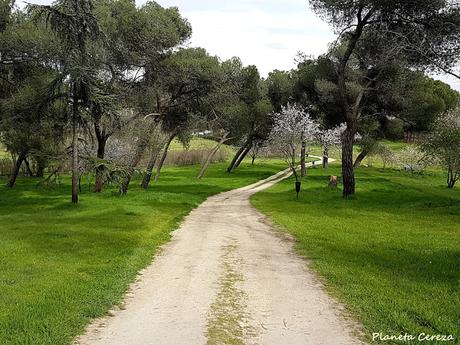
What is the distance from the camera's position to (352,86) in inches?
1710

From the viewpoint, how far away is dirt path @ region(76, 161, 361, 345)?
8.00 m

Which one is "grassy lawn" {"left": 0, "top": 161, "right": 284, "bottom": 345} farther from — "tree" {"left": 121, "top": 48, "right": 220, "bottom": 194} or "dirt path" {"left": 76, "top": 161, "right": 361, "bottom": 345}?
"tree" {"left": 121, "top": 48, "right": 220, "bottom": 194}

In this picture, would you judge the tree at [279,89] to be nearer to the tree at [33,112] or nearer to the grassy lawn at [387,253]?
the grassy lawn at [387,253]

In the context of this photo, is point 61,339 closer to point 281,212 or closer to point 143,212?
point 143,212

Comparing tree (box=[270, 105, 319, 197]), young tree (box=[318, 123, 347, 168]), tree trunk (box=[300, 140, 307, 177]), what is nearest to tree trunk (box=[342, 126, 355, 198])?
tree (box=[270, 105, 319, 197])

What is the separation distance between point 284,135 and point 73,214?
26793 mm

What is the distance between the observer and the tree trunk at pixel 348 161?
32.2 metres

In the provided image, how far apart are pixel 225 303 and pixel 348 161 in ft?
80.4

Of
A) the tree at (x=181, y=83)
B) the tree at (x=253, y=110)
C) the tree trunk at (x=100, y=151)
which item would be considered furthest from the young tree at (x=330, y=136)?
the tree trunk at (x=100, y=151)

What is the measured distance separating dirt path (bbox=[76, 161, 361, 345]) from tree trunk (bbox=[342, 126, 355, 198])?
16695 mm

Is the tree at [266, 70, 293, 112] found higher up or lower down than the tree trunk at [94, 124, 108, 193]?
higher up

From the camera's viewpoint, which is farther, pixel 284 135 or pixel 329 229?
pixel 284 135

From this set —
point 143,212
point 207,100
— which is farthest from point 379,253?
point 207,100

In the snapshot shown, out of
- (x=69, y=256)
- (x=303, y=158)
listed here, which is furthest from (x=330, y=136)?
(x=69, y=256)
